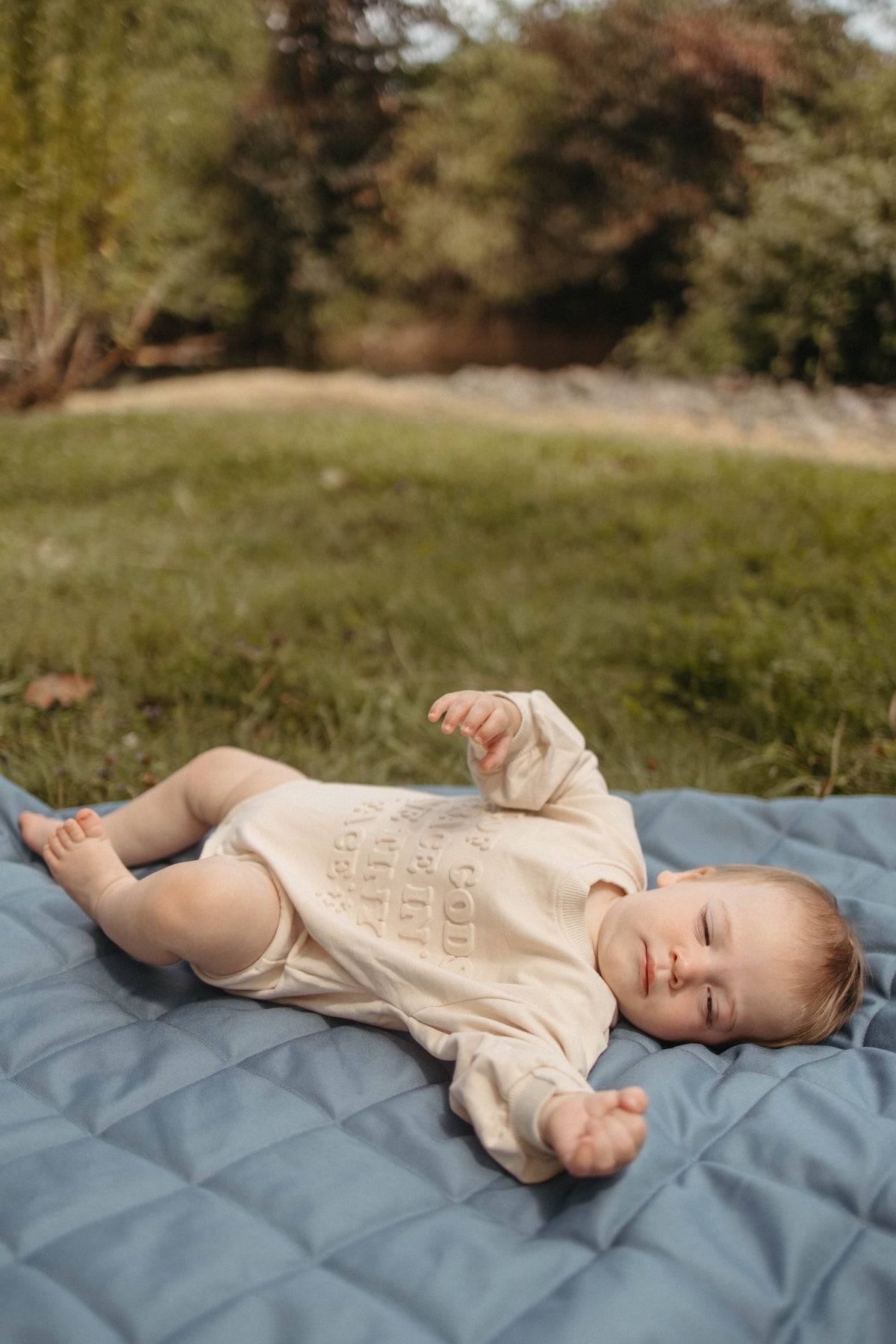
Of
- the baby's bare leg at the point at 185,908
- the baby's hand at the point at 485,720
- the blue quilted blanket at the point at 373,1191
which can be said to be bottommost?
the blue quilted blanket at the point at 373,1191

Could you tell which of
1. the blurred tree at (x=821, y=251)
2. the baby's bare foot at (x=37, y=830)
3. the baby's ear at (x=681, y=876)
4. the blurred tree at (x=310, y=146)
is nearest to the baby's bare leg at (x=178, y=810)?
the baby's bare foot at (x=37, y=830)

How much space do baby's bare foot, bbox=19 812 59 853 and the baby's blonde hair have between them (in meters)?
1.18

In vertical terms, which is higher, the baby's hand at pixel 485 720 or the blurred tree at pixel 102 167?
the blurred tree at pixel 102 167

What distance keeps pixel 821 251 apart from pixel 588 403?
2.47 m

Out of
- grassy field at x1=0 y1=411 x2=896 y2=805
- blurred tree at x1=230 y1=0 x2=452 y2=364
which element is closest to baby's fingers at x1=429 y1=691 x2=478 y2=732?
grassy field at x1=0 y1=411 x2=896 y2=805

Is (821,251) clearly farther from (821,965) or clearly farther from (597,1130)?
(597,1130)

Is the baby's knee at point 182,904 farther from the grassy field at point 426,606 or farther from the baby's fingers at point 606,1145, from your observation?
the grassy field at point 426,606

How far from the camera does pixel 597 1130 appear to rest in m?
1.07

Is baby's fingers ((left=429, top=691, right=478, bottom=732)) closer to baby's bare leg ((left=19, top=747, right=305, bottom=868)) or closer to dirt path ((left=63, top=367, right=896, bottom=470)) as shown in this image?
baby's bare leg ((left=19, top=747, right=305, bottom=868))

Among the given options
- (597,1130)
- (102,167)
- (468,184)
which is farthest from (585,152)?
(597,1130)

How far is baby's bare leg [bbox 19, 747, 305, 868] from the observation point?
1792mm

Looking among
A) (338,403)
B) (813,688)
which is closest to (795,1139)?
(813,688)

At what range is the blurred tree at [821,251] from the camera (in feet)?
16.8

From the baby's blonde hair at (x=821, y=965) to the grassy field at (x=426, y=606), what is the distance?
872 mm
